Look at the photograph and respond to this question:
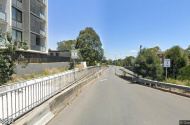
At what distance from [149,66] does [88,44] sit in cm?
2838

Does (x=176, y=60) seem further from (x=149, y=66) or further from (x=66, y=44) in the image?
(x=66, y=44)

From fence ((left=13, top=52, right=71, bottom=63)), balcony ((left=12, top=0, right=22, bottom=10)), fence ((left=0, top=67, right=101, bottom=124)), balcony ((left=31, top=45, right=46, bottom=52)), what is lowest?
fence ((left=0, top=67, right=101, bottom=124))

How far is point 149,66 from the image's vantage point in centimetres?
2253

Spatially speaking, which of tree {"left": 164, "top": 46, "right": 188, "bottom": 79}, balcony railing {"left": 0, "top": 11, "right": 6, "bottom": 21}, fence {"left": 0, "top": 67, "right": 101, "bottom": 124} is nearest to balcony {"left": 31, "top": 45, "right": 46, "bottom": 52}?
balcony railing {"left": 0, "top": 11, "right": 6, "bottom": 21}

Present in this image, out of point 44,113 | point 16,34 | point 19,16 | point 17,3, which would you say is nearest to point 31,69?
point 16,34

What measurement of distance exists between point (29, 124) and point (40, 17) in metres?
29.4

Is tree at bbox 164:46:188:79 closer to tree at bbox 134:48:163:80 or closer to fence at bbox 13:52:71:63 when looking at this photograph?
tree at bbox 134:48:163:80

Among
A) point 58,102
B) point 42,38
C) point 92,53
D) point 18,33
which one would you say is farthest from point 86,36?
point 58,102

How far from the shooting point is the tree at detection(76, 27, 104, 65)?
4738 centimetres

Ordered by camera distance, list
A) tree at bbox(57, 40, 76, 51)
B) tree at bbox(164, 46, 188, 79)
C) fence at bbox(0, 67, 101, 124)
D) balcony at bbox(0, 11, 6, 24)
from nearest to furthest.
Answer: fence at bbox(0, 67, 101, 124)
balcony at bbox(0, 11, 6, 24)
tree at bbox(164, 46, 188, 79)
tree at bbox(57, 40, 76, 51)

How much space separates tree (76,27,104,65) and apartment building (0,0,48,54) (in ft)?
57.4

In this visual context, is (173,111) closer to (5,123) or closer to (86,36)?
(5,123)

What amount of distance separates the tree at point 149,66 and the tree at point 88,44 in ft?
79.0

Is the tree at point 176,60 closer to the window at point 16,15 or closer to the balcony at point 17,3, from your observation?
the window at point 16,15
